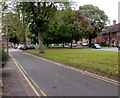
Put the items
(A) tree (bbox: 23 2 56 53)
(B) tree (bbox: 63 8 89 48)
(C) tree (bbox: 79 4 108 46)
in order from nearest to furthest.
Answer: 1. (A) tree (bbox: 23 2 56 53)
2. (B) tree (bbox: 63 8 89 48)
3. (C) tree (bbox: 79 4 108 46)

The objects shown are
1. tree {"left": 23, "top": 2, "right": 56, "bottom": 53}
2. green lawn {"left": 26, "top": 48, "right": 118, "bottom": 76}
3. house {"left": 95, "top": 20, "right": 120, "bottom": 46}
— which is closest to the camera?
green lawn {"left": 26, "top": 48, "right": 118, "bottom": 76}

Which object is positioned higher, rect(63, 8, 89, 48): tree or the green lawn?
rect(63, 8, 89, 48): tree

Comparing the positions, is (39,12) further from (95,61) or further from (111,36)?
(111,36)

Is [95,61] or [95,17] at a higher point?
[95,17]

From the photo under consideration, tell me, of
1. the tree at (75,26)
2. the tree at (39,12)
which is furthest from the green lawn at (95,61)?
the tree at (75,26)

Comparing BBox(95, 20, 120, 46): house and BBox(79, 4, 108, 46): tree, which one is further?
BBox(95, 20, 120, 46): house

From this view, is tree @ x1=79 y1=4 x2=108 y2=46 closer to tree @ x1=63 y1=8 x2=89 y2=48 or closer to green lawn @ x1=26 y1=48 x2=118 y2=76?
tree @ x1=63 y1=8 x2=89 y2=48

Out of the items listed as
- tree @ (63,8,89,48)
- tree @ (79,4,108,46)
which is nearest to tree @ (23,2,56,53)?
tree @ (63,8,89,48)

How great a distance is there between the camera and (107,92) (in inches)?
436

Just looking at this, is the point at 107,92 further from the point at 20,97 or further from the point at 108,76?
the point at 108,76

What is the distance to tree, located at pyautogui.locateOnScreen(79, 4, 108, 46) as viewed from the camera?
89250mm

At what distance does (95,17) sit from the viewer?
295 ft

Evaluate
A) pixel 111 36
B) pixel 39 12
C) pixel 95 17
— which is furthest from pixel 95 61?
pixel 111 36

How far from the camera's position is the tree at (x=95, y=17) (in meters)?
89.2
